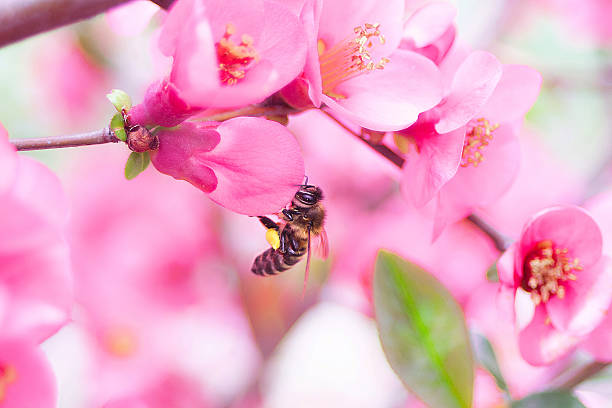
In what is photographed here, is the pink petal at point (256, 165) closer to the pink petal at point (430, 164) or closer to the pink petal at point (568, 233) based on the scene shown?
the pink petal at point (430, 164)

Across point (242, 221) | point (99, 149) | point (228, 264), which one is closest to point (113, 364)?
point (228, 264)

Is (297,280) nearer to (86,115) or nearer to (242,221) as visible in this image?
(242,221)

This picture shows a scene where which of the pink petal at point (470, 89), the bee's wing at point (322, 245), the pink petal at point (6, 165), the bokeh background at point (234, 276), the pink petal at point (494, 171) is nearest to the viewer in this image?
the pink petal at point (6, 165)

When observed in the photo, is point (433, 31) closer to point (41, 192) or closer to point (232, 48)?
point (232, 48)

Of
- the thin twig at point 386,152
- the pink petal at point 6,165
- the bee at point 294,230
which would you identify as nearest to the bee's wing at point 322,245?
the bee at point 294,230

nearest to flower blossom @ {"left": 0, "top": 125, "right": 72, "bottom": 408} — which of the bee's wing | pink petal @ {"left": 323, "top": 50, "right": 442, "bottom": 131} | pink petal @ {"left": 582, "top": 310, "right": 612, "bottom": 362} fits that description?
pink petal @ {"left": 323, "top": 50, "right": 442, "bottom": 131}

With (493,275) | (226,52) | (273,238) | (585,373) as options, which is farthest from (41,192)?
(585,373)
